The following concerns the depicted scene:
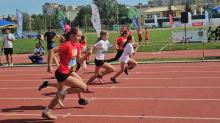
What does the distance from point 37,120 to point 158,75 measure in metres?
7.65

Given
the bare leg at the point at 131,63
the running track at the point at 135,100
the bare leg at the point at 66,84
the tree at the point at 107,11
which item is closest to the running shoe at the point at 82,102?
the running track at the point at 135,100

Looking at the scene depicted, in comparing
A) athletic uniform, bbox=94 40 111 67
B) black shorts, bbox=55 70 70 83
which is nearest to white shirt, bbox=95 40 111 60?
athletic uniform, bbox=94 40 111 67

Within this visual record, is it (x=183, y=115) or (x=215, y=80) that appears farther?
(x=215, y=80)

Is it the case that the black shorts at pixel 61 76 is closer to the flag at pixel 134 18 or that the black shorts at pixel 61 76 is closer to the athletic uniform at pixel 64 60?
the athletic uniform at pixel 64 60

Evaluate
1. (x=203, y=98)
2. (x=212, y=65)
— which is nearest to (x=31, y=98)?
(x=203, y=98)

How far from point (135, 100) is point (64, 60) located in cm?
269

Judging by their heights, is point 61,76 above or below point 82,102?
above

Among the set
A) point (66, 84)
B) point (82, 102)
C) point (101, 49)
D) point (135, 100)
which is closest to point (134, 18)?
point (101, 49)

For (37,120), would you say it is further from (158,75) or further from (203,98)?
(158,75)

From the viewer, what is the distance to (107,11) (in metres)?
124

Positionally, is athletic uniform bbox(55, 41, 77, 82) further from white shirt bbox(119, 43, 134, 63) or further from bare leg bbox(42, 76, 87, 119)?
white shirt bbox(119, 43, 134, 63)

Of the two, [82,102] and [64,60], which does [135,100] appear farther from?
[64,60]

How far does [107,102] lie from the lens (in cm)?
1065

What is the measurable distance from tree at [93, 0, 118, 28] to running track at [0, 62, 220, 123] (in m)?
107
